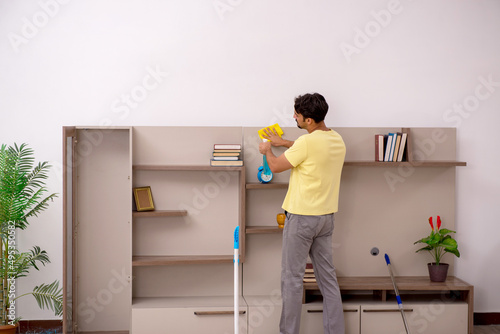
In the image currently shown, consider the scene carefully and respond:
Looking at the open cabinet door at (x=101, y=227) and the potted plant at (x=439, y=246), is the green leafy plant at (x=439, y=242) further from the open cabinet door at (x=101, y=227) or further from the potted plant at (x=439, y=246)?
the open cabinet door at (x=101, y=227)

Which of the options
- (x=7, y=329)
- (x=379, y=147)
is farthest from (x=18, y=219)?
(x=379, y=147)

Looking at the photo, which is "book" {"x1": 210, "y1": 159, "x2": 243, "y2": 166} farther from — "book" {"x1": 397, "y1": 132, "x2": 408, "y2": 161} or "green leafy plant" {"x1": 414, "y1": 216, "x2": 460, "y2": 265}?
"green leafy plant" {"x1": 414, "y1": 216, "x2": 460, "y2": 265}

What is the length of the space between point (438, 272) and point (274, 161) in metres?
1.50

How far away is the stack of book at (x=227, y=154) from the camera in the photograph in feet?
13.0

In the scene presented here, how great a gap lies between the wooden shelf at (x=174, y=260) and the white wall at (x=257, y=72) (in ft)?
2.34

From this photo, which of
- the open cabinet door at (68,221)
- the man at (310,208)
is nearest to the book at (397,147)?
the man at (310,208)

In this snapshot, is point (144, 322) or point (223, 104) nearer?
point (144, 322)

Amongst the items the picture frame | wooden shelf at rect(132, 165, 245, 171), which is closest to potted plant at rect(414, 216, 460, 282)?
wooden shelf at rect(132, 165, 245, 171)

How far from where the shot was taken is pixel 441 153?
14.0 ft

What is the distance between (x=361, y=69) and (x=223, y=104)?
1.12 metres

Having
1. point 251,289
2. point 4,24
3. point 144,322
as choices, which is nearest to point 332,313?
point 251,289

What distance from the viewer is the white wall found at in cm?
415

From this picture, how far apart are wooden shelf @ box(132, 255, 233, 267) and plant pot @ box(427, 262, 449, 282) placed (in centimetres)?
148

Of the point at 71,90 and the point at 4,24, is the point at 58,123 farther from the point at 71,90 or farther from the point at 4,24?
the point at 4,24
